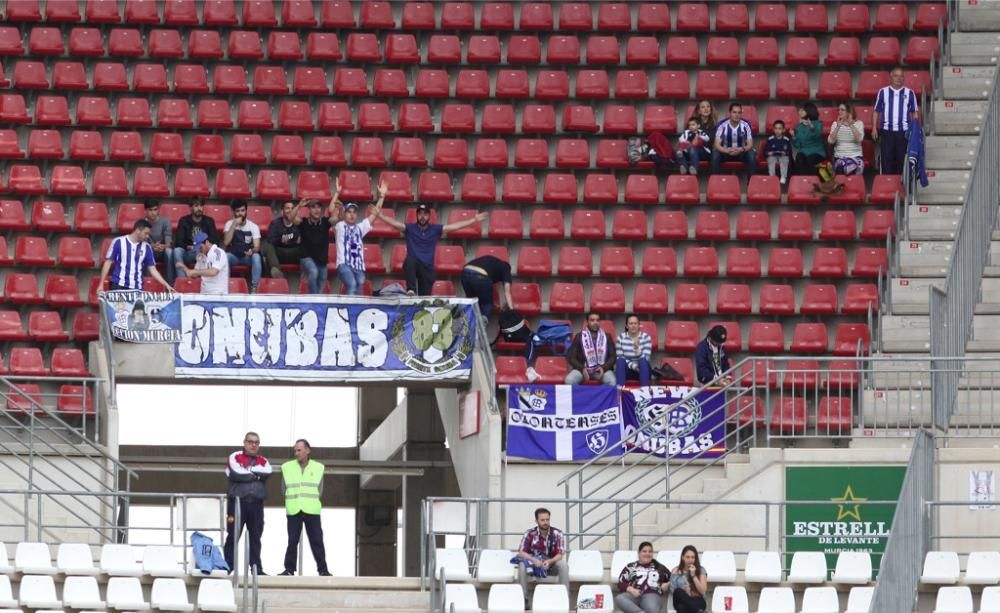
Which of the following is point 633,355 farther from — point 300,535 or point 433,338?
point 300,535

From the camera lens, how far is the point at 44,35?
26297 millimetres

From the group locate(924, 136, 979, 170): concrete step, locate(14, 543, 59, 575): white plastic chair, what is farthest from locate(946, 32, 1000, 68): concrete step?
locate(14, 543, 59, 575): white plastic chair

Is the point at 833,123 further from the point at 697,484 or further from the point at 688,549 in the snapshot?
the point at 688,549

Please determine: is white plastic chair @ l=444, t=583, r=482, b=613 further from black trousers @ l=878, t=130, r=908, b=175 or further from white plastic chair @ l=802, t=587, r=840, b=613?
black trousers @ l=878, t=130, r=908, b=175

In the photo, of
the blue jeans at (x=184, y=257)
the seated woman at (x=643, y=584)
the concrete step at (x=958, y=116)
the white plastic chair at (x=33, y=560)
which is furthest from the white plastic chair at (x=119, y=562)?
the concrete step at (x=958, y=116)

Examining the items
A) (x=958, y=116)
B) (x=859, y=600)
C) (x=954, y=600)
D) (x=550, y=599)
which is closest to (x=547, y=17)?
(x=958, y=116)

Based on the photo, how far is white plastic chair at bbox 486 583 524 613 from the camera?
18.4 m

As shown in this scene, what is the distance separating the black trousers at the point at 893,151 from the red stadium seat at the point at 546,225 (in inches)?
152

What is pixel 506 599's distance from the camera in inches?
727

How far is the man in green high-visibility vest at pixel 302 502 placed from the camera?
19.9 m

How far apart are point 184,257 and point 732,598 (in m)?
8.05

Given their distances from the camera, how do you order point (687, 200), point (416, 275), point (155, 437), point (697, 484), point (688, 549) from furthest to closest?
point (155, 437) < point (687, 200) < point (416, 275) < point (697, 484) < point (688, 549)

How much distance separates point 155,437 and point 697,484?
30.6ft

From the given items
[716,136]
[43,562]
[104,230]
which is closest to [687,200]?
[716,136]
